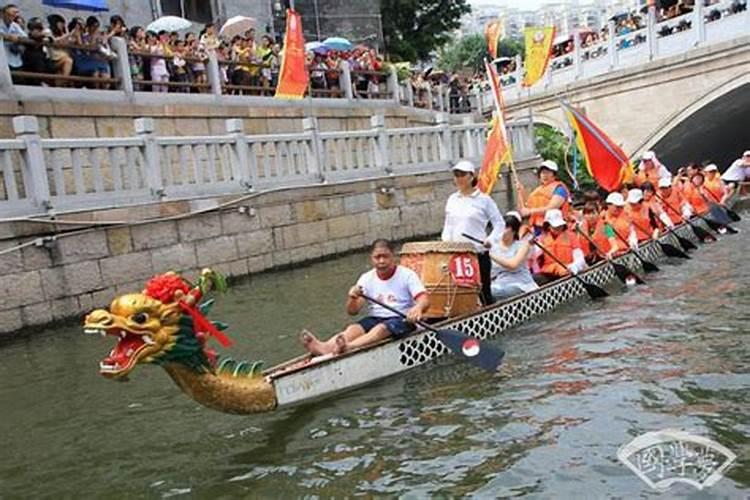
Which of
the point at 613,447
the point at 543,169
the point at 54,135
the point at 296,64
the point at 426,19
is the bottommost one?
the point at 613,447

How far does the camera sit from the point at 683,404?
6324 millimetres

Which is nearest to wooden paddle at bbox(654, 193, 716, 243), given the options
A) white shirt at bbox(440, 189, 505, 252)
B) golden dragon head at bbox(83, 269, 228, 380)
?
white shirt at bbox(440, 189, 505, 252)

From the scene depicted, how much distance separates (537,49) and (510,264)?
16.2 meters

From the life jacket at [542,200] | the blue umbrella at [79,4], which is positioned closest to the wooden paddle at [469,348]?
the life jacket at [542,200]

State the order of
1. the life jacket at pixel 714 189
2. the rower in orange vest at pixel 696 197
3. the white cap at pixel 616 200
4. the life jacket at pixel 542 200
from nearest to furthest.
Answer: the life jacket at pixel 542 200 < the white cap at pixel 616 200 < the rower in orange vest at pixel 696 197 < the life jacket at pixel 714 189

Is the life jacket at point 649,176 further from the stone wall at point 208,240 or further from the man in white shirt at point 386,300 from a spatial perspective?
the man in white shirt at point 386,300

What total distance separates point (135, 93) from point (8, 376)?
6830 mm

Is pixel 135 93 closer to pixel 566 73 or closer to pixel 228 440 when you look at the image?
pixel 228 440

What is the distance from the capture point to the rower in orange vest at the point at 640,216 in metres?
13.6

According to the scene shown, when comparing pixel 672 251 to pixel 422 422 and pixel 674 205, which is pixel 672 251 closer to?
pixel 674 205

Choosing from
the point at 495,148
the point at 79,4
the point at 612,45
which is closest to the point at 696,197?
the point at 495,148

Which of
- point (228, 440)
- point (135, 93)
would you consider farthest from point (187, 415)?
Result: point (135, 93)

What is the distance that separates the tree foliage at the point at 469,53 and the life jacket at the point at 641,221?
57.2 metres

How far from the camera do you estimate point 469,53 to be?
71875mm
